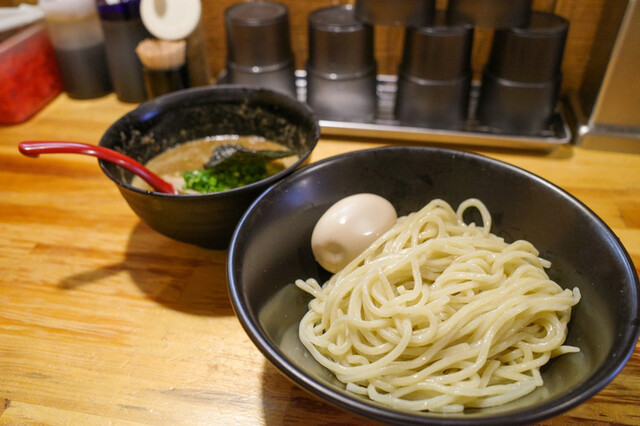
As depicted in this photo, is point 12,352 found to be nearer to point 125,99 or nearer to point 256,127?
point 256,127

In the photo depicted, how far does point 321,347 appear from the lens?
0.92 m

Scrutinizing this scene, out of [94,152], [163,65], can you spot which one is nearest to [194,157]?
[94,152]

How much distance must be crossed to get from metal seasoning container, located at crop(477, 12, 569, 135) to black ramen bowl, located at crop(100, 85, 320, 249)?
0.71 meters

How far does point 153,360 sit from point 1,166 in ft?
3.65

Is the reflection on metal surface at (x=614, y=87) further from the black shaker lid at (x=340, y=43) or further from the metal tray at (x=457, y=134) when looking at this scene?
the black shaker lid at (x=340, y=43)

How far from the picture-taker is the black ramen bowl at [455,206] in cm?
71

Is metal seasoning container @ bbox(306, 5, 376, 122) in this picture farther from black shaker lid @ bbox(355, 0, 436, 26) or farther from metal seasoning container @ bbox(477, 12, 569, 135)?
metal seasoning container @ bbox(477, 12, 569, 135)

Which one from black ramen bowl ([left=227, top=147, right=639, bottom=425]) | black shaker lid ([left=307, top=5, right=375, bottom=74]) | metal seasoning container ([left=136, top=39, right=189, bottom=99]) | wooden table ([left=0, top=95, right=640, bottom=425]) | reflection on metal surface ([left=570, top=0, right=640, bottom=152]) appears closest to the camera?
black ramen bowl ([left=227, top=147, right=639, bottom=425])

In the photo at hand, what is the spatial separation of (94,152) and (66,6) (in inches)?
42.5

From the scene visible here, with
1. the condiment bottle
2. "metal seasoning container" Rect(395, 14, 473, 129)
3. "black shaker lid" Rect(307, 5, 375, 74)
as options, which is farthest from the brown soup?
the condiment bottle

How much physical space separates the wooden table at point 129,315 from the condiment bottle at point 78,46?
0.50 metres

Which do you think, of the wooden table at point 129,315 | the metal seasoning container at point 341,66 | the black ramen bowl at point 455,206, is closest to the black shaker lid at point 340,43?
the metal seasoning container at point 341,66

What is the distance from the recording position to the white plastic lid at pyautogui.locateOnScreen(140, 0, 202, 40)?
1.77 meters

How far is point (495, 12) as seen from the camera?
5.00 feet
